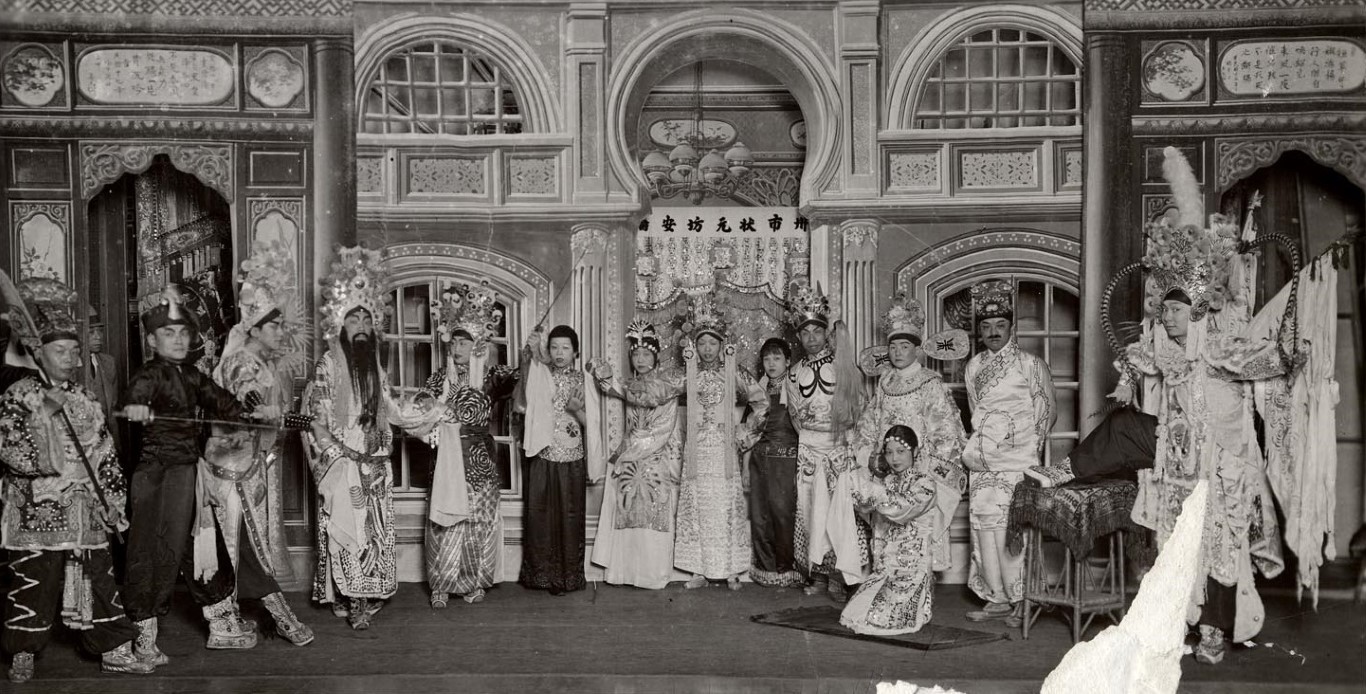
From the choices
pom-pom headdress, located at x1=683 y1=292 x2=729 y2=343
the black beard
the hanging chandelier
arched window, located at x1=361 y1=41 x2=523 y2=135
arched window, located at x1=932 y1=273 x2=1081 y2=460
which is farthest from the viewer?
the hanging chandelier

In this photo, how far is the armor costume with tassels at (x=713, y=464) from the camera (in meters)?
6.89

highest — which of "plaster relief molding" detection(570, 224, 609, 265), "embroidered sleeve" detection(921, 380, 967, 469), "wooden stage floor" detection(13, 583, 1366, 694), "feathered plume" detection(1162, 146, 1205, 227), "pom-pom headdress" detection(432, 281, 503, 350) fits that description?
"feathered plume" detection(1162, 146, 1205, 227)

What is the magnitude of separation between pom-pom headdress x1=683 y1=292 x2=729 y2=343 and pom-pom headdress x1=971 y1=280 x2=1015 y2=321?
1.42 metres

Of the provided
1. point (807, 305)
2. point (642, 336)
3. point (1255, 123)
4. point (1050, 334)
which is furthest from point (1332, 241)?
point (642, 336)

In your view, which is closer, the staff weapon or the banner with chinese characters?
the staff weapon

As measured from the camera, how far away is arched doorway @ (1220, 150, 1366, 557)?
6465 mm

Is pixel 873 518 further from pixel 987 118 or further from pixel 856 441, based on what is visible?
pixel 987 118

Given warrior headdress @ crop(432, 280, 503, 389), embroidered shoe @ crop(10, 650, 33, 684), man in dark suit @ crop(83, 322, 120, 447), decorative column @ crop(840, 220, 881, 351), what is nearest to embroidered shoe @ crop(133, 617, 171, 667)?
embroidered shoe @ crop(10, 650, 33, 684)

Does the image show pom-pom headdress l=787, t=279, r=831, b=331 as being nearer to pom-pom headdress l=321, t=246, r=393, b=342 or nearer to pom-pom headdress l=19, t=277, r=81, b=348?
pom-pom headdress l=321, t=246, r=393, b=342

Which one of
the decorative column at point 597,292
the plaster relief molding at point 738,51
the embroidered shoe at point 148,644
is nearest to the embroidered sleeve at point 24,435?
the embroidered shoe at point 148,644

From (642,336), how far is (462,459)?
1199mm

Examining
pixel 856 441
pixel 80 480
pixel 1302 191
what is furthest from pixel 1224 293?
pixel 80 480

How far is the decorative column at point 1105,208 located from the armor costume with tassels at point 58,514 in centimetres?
510

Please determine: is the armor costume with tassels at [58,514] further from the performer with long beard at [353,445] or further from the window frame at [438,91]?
the window frame at [438,91]
